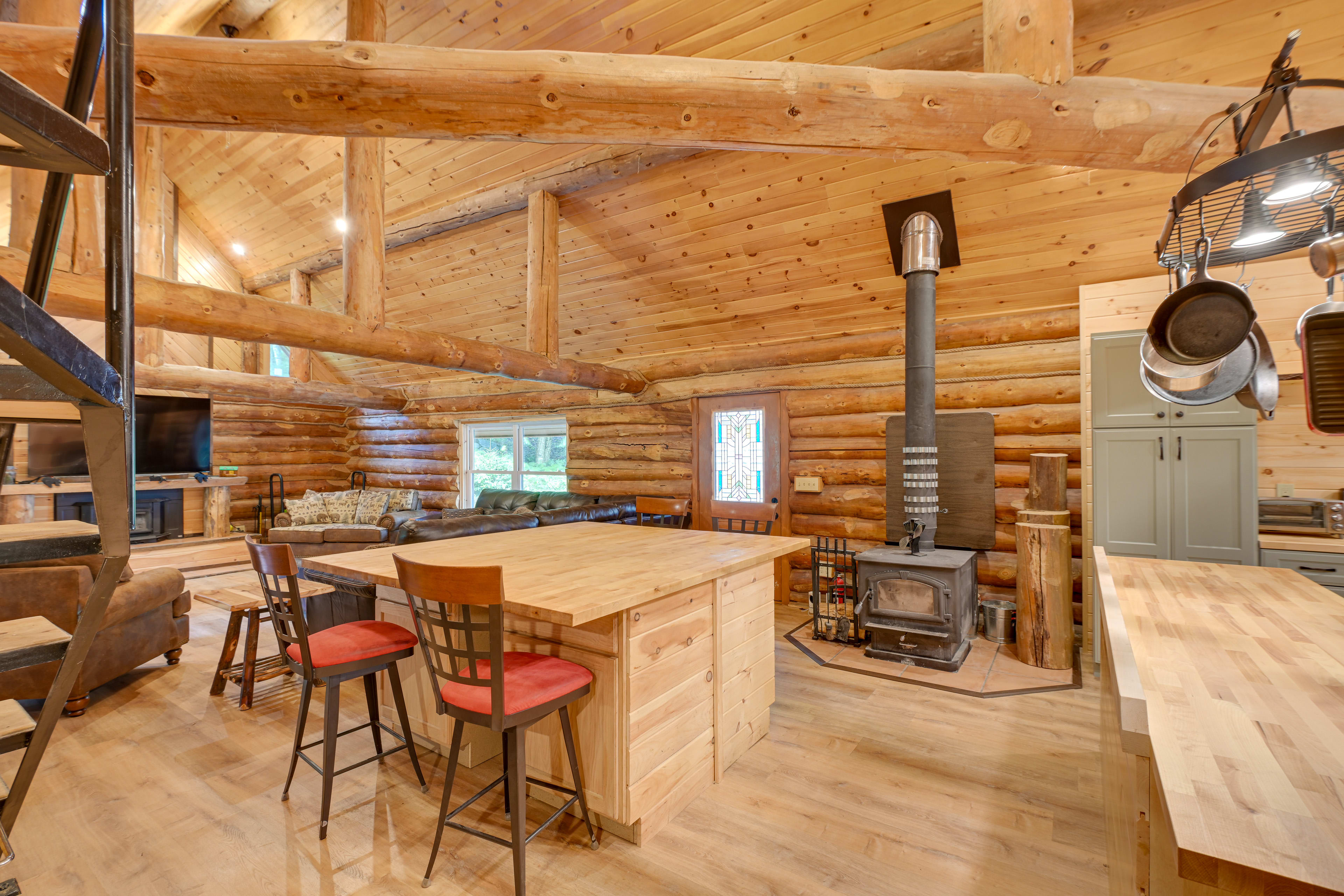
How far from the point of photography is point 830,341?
5.79 meters

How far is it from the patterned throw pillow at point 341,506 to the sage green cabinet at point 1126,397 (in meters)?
8.56

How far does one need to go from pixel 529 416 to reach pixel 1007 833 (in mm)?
7394

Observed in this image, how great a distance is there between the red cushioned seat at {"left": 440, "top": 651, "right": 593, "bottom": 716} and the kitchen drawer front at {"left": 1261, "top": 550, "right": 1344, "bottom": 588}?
A: 4065mm

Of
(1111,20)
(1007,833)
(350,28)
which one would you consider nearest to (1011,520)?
(1007,833)

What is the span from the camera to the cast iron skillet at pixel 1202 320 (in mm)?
1707

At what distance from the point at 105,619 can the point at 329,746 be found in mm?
1354

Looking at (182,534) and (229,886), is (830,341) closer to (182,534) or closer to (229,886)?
(229,886)

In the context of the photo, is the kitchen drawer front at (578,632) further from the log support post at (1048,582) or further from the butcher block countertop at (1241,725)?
the log support post at (1048,582)

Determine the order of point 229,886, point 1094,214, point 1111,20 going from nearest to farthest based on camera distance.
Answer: point 229,886
point 1111,20
point 1094,214

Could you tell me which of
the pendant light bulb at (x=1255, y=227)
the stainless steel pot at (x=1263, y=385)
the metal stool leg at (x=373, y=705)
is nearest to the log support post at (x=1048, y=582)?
the stainless steel pot at (x=1263, y=385)

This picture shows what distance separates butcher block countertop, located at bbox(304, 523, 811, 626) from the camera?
2.06 m

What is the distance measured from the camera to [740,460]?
21.4ft

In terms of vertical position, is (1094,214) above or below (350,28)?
below

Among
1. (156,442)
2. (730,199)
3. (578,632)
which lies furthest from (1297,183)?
(156,442)
